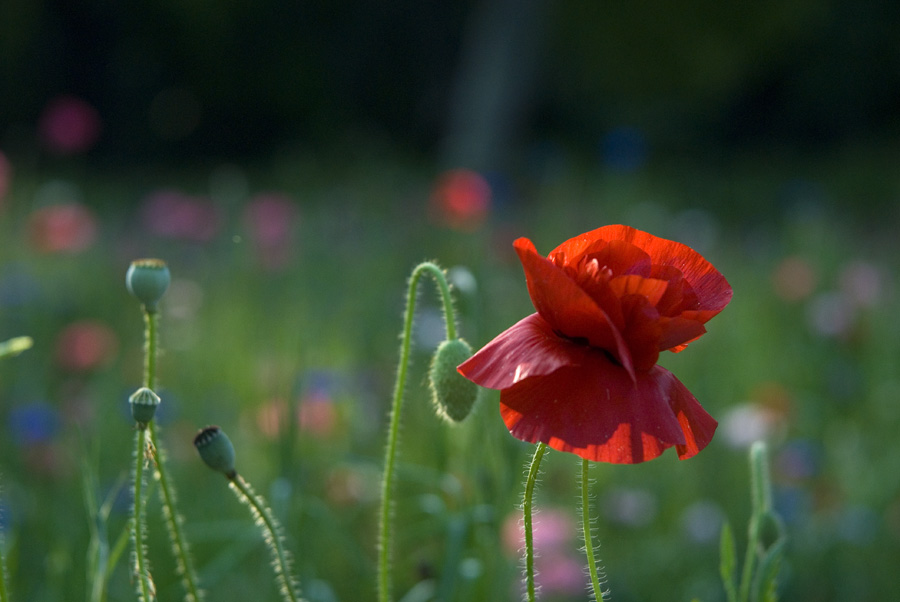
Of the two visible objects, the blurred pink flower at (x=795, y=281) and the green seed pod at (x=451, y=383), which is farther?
the blurred pink flower at (x=795, y=281)

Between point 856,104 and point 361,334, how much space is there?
11.2m

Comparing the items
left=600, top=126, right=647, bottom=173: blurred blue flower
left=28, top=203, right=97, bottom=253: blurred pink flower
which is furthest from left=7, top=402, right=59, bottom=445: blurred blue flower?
left=600, top=126, right=647, bottom=173: blurred blue flower

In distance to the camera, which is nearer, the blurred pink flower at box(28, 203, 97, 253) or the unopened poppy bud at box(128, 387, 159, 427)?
the unopened poppy bud at box(128, 387, 159, 427)

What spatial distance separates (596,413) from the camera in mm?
581

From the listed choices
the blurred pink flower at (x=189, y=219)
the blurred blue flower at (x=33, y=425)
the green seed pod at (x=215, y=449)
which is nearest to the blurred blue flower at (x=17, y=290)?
the blurred pink flower at (x=189, y=219)

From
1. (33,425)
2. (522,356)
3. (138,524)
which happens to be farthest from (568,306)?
(33,425)

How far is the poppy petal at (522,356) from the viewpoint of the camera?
0.58 m

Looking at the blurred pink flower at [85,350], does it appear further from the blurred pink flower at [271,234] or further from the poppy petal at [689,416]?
the poppy petal at [689,416]

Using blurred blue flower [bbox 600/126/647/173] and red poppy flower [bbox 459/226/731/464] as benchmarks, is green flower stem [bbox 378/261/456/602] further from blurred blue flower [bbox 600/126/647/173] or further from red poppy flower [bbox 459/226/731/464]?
blurred blue flower [bbox 600/126/647/173]

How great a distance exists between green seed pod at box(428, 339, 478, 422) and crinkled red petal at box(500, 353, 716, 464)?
19 cm

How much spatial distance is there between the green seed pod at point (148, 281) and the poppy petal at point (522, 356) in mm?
242

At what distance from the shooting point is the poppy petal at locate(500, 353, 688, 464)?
22.5 inches

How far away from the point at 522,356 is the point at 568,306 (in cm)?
5

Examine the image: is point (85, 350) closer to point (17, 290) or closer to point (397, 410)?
point (17, 290)
